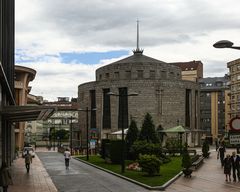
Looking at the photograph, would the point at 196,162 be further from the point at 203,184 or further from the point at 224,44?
the point at 224,44

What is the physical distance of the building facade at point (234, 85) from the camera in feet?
372

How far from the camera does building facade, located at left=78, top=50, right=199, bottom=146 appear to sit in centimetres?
9212

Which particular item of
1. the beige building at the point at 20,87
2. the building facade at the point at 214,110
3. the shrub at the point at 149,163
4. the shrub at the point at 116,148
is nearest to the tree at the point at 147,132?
the shrub at the point at 116,148

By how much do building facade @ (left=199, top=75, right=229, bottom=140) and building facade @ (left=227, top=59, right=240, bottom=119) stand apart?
1744 cm

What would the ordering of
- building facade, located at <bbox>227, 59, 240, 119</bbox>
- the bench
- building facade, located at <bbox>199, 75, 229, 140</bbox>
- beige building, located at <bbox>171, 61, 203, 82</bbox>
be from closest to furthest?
the bench
building facade, located at <bbox>227, 59, 240, 119</bbox>
building facade, located at <bbox>199, 75, 229, 140</bbox>
beige building, located at <bbox>171, 61, 203, 82</bbox>

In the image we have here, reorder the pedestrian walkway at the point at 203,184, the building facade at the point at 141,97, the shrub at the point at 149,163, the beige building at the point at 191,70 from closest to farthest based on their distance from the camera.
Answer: the pedestrian walkway at the point at 203,184, the shrub at the point at 149,163, the building facade at the point at 141,97, the beige building at the point at 191,70

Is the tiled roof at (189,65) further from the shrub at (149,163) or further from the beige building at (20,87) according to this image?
the shrub at (149,163)

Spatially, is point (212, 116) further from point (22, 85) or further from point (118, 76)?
point (22, 85)

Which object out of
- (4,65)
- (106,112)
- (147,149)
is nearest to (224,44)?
(4,65)

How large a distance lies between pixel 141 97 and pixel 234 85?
3243cm

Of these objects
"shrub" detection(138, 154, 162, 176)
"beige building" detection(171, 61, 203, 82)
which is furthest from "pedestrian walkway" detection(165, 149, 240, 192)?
"beige building" detection(171, 61, 203, 82)

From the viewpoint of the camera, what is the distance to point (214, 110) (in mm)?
138375

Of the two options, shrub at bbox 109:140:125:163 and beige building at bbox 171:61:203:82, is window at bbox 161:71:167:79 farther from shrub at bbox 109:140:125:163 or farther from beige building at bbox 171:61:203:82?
beige building at bbox 171:61:203:82

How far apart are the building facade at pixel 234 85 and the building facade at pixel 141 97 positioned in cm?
1579
